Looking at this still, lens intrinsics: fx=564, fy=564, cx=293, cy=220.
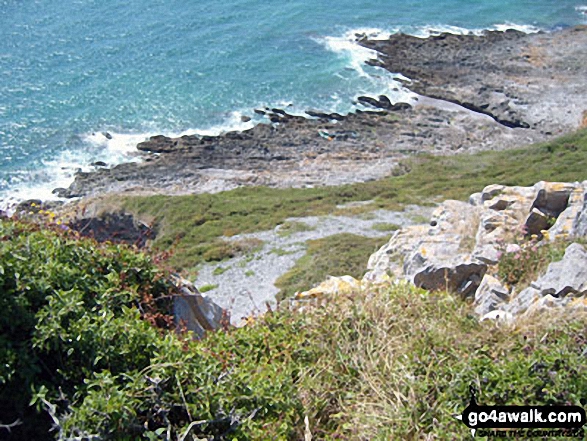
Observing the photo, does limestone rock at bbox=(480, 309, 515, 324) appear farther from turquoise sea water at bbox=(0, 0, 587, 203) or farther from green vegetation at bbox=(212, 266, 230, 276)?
turquoise sea water at bbox=(0, 0, 587, 203)

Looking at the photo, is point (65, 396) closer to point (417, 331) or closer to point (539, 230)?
point (417, 331)

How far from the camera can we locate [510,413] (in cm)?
511

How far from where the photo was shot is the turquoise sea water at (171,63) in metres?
42.9

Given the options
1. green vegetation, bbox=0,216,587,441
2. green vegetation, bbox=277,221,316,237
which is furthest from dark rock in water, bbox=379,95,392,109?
green vegetation, bbox=0,216,587,441

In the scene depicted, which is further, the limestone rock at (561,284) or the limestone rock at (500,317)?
the limestone rock at (561,284)

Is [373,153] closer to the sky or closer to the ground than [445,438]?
closer to the ground

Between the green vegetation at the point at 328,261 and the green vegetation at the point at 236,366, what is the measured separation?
1158 cm

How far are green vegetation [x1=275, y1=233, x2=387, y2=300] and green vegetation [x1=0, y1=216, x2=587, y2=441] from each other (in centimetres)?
1158

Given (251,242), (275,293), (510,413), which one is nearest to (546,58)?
(251,242)

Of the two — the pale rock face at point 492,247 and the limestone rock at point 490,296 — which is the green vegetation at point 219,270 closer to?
the pale rock face at point 492,247

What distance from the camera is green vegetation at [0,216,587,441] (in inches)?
201

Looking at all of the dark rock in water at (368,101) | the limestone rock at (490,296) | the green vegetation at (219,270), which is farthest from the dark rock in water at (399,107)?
the limestone rock at (490,296)

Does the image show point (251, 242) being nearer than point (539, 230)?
No

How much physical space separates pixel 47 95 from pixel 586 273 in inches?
1885
